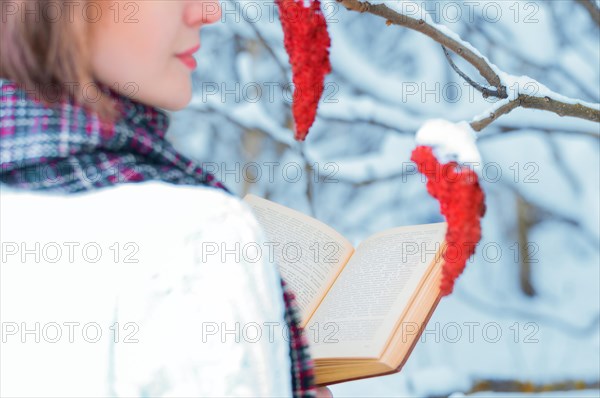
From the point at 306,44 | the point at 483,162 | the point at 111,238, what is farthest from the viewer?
the point at 483,162

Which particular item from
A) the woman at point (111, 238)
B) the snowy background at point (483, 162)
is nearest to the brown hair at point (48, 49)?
the woman at point (111, 238)

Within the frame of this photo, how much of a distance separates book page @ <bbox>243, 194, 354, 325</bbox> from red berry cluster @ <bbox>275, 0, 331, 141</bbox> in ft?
0.42

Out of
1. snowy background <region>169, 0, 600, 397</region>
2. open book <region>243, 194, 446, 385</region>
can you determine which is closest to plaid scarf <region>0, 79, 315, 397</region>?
open book <region>243, 194, 446, 385</region>

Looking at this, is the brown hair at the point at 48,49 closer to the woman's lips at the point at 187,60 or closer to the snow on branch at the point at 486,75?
the woman's lips at the point at 187,60

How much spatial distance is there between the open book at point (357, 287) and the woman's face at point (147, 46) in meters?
0.22

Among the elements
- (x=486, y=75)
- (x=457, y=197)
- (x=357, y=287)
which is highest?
(x=486, y=75)

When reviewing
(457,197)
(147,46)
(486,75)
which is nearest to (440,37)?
(486,75)

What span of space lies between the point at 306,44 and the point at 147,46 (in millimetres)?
219

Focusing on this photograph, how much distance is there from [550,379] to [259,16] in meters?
0.82

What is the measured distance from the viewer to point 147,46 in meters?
0.47

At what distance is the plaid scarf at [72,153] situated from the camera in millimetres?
438

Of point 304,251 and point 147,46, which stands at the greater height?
point 147,46

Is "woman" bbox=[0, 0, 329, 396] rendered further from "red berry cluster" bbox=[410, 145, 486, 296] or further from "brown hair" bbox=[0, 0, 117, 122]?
"red berry cluster" bbox=[410, 145, 486, 296]

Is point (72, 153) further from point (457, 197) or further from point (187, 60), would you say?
point (457, 197)
